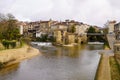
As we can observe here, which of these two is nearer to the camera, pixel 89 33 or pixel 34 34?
pixel 89 33

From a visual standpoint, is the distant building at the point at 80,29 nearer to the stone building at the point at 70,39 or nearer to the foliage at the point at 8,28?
the stone building at the point at 70,39

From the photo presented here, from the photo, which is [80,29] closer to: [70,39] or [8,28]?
[70,39]

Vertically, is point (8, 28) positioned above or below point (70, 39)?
above

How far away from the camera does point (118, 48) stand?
32.3 m

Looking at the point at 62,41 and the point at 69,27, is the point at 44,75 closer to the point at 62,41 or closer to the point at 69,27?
the point at 62,41

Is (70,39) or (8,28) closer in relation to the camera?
(8,28)

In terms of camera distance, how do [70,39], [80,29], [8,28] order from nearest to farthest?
[8,28]
[70,39]
[80,29]

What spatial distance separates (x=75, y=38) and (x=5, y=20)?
41.1 metres

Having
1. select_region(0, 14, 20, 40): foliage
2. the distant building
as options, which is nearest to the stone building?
the distant building

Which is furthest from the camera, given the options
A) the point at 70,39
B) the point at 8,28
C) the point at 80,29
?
the point at 80,29

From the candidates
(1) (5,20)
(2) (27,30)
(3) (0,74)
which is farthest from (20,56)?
(2) (27,30)

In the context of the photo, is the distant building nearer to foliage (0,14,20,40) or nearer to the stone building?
the stone building

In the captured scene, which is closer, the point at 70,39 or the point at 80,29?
the point at 70,39

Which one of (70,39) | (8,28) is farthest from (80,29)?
(8,28)
